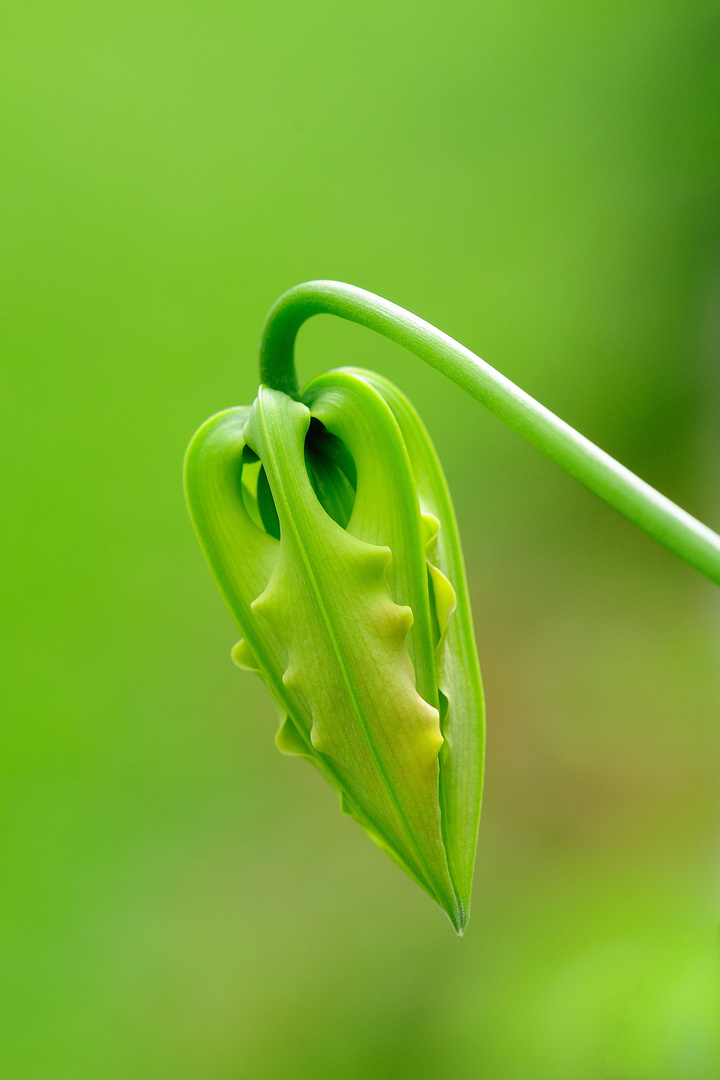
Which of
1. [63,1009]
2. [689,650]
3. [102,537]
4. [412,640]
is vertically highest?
[102,537]

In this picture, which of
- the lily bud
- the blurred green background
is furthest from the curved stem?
the blurred green background

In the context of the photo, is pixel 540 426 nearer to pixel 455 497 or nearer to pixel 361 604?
pixel 361 604

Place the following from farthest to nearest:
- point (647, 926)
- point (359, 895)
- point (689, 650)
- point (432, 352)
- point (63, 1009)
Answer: point (689, 650) → point (647, 926) → point (359, 895) → point (63, 1009) → point (432, 352)

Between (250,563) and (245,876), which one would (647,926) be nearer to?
(245,876)

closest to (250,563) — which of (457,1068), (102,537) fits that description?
(102,537)

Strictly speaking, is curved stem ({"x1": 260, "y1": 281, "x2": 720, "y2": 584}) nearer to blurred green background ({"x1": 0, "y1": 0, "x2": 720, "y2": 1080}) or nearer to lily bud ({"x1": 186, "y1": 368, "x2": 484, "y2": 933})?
lily bud ({"x1": 186, "y1": 368, "x2": 484, "y2": 933})

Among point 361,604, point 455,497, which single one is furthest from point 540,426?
point 455,497

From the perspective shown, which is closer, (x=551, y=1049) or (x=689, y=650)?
(x=551, y=1049)

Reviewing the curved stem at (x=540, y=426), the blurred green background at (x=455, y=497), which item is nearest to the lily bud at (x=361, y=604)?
the curved stem at (x=540, y=426)
